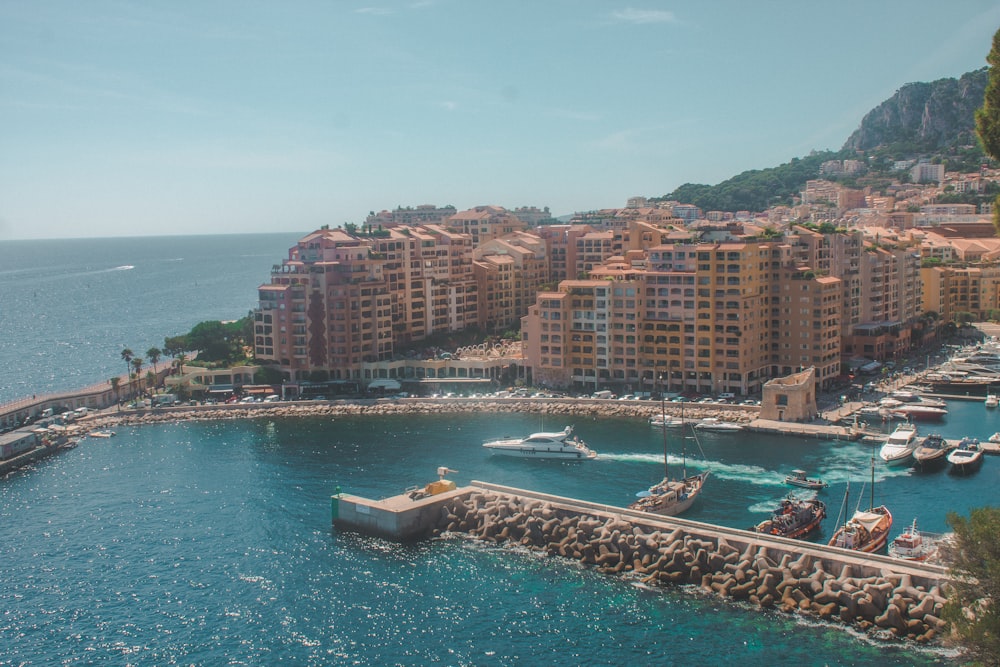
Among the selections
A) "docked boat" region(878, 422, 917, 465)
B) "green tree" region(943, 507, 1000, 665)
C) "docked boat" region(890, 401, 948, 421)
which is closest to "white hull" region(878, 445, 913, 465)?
"docked boat" region(878, 422, 917, 465)

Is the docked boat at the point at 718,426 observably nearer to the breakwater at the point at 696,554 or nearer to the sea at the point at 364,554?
the sea at the point at 364,554

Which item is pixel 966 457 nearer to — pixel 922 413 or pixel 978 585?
pixel 922 413

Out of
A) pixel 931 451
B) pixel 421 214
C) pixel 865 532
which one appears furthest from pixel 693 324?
pixel 421 214

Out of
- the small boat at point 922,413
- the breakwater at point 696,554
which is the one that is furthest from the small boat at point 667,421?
the breakwater at point 696,554

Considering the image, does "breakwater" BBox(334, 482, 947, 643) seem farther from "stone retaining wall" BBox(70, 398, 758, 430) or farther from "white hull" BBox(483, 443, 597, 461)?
"stone retaining wall" BBox(70, 398, 758, 430)

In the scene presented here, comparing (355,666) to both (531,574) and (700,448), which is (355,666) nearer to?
(531,574)

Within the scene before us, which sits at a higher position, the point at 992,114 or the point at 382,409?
the point at 992,114
